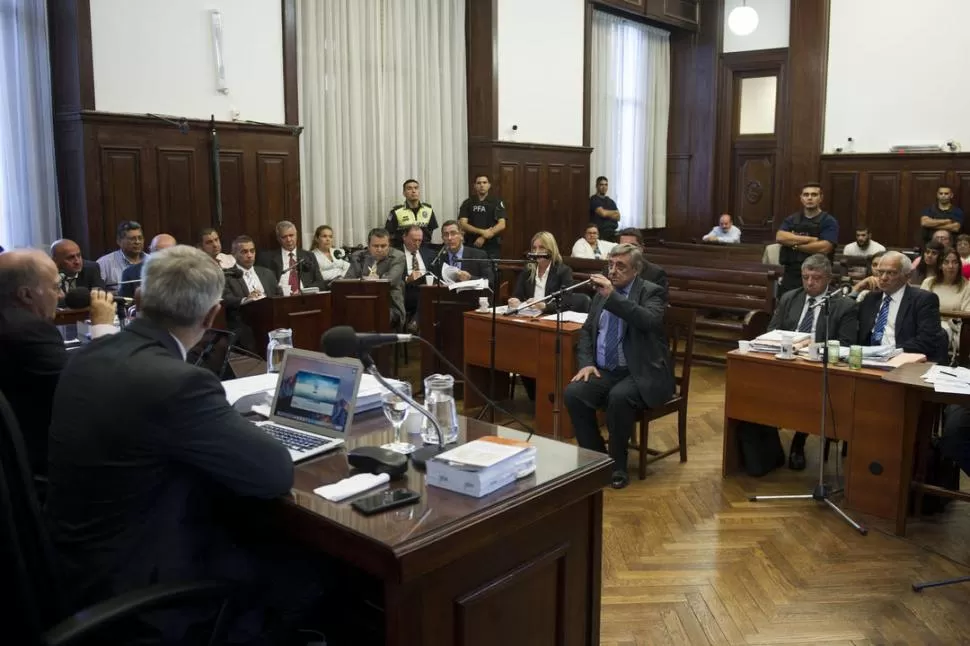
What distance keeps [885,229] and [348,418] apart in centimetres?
1003

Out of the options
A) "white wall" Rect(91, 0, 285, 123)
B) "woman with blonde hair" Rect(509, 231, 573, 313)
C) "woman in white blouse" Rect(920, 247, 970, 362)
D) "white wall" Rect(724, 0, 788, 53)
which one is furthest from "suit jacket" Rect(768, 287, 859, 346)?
"white wall" Rect(724, 0, 788, 53)

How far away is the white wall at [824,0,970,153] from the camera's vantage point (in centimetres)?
1010

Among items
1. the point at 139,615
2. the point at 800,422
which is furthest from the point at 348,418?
the point at 800,422

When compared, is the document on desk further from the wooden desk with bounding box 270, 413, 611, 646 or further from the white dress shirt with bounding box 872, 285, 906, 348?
the wooden desk with bounding box 270, 413, 611, 646

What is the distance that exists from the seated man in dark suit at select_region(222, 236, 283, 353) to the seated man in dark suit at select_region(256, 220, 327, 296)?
0.63 ft

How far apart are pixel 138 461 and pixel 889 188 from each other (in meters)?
10.6

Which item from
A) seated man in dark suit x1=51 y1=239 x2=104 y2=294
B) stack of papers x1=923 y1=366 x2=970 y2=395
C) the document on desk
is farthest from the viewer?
seated man in dark suit x1=51 y1=239 x2=104 y2=294

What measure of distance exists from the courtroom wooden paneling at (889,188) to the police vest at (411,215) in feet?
18.2

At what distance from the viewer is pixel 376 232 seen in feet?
23.0

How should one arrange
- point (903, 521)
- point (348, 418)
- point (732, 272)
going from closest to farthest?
1. point (348, 418)
2. point (903, 521)
3. point (732, 272)

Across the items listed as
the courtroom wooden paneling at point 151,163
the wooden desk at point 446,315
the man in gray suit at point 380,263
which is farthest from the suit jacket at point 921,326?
the courtroom wooden paneling at point 151,163

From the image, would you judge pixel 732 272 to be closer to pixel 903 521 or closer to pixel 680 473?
pixel 680 473

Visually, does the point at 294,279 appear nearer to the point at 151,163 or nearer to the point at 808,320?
the point at 151,163

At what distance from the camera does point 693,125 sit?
12141 millimetres
